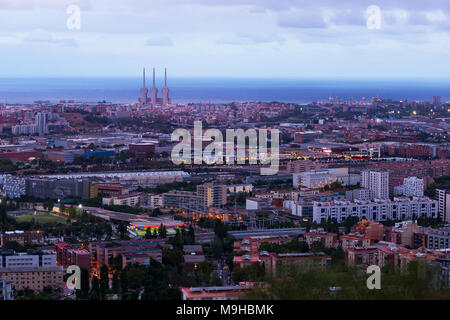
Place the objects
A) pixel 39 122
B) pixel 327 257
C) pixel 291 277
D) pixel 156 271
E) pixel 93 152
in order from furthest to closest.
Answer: pixel 39 122, pixel 93 152, pixel 327 257, pixel 156 271, pixel 291 277

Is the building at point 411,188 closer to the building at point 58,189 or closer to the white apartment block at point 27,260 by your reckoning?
the building at point 58,189

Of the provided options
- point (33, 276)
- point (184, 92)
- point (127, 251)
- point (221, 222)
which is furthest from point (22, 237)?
point (184, 92)

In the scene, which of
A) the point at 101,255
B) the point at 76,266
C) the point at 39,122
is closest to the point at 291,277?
the point at 76,266

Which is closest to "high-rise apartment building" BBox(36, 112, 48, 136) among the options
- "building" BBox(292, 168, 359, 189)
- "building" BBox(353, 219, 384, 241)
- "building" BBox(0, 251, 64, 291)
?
"building" BBox(292, 168, 359, 189)

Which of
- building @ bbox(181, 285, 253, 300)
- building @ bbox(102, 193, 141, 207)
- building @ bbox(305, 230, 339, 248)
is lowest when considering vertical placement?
building @ bbox(102, 193, 141, 207)

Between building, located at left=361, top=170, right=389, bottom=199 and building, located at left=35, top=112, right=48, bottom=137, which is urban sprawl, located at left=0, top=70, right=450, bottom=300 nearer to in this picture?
building, located at left=361, top=170, right=389, bottom=199

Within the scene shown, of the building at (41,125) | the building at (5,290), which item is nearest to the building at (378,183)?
the building at (5,290)
